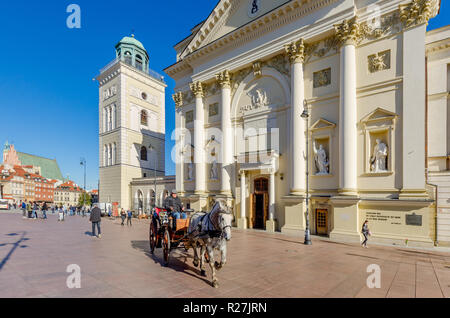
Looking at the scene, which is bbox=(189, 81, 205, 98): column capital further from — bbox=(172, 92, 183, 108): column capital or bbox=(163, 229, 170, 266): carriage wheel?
bbox=(163, 229, 170, 266): carriage wheel

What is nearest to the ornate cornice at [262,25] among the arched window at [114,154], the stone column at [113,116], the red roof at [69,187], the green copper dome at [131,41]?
the stone column at [113,116]

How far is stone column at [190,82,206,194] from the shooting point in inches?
939

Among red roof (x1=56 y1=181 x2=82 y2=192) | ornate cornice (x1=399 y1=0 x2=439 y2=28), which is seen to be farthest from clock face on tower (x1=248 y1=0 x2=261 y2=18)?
red roof (x1=56 y1=181 x2=82 y2=192)

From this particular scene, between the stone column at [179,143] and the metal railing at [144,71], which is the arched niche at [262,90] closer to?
the stone column at [179,143]

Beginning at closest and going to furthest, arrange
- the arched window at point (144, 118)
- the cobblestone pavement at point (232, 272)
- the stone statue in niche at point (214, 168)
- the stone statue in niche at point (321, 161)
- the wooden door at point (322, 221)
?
1. the cobblestone pavement at point (232, 272)
2. the wooden door at point (322, 221)
3. the stone statue in niche at point (321, 161)
4. the stone statue in niche at point (214, 168)
5. the arched window at point (144, 118)

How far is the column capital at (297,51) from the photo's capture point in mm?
17391

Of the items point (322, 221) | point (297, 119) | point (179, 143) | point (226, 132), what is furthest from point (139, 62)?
point (322, 221)

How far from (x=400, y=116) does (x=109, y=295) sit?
633 inches

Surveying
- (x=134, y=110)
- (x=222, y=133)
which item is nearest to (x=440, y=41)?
Answer: (x=222, y=133)

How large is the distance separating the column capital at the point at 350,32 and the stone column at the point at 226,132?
9.61 metres

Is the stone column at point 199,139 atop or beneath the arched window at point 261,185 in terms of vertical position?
atop

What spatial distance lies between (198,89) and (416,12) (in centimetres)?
1708

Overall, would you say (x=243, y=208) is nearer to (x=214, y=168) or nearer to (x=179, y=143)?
(x=214, y=168)
